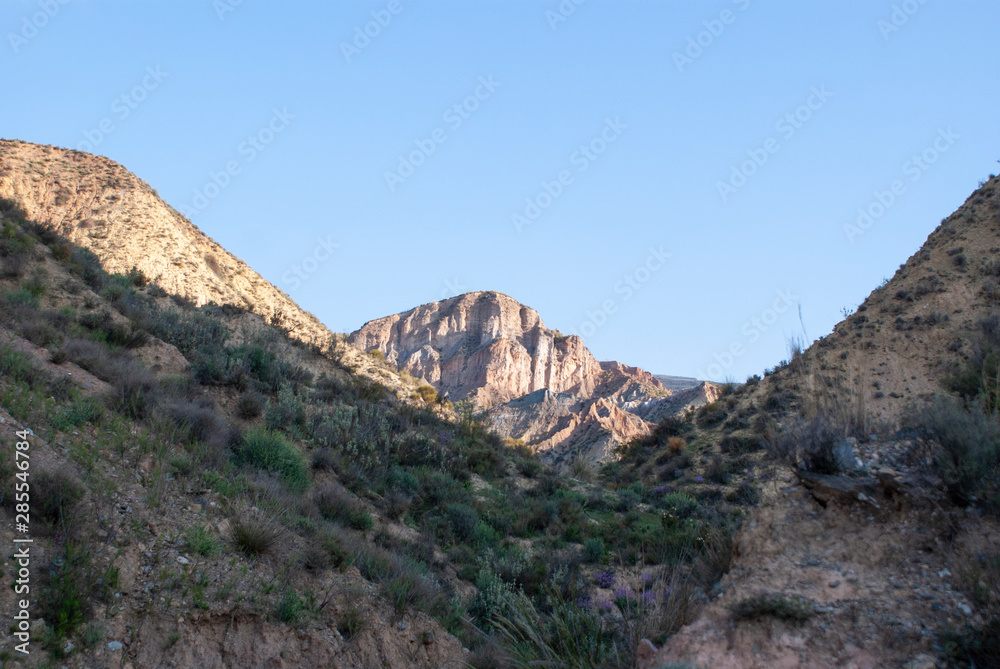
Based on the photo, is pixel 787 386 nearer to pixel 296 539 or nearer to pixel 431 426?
pixel 431 426

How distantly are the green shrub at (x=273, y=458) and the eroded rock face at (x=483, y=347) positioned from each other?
77.1 m

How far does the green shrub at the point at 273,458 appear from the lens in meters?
8.32

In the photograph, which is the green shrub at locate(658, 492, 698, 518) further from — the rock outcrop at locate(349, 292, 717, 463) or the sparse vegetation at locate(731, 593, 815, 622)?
the rock outcrop at locate(349, 292, 717, 463)

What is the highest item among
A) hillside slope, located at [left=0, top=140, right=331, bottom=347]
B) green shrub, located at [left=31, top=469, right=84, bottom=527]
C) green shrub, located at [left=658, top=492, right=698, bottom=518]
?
hillside slope, located at [left=0, top=140, right=331, bottom=347]

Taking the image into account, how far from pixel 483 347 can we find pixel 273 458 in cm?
8304

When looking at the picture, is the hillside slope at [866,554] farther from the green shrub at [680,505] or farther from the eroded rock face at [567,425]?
the eroded rock face at [567,425]

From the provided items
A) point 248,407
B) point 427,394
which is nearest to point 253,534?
point 248,407

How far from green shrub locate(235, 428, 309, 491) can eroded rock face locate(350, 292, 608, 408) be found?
77062 mm

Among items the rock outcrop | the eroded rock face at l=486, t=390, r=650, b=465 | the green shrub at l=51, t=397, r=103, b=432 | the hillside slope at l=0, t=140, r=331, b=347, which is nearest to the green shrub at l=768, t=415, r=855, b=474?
the green shrub at l=51, t=397, r=103, b=432

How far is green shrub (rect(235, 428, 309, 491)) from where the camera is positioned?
8.32 meters

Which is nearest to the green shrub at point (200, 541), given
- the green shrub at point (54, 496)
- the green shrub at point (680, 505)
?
the green shrub at point (54, 496)

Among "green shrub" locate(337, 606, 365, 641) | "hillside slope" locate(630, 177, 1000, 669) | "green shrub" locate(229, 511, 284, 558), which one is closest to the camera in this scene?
"hillside slope" locate(630, 177, 1000, 669)

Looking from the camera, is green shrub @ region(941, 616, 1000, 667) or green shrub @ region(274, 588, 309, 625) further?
green shrub @ region(274, 588, 309, 625)

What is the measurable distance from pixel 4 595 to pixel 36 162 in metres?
33.1
